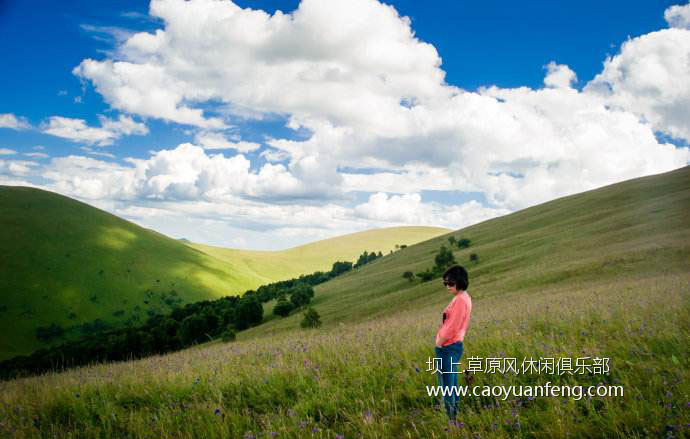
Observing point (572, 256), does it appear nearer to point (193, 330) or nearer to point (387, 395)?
point (387, 395)

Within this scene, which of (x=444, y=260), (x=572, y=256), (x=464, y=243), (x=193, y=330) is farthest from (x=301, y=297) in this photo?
(x=572, y=256)

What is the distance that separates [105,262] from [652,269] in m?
157

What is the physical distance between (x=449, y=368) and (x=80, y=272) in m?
155

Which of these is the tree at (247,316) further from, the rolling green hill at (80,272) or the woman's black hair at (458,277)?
the woman's black hair at (458,277)

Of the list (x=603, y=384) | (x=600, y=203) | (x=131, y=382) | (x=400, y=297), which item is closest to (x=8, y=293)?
(x=400, y=297)

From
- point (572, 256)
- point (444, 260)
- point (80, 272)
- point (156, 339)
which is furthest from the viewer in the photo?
Result: point (80, 272)

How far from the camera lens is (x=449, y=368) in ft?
18.1

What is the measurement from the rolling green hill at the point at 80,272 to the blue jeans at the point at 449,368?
125 m

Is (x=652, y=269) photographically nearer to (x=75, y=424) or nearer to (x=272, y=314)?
(x=75, y=424)

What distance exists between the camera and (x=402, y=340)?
9.47 meters

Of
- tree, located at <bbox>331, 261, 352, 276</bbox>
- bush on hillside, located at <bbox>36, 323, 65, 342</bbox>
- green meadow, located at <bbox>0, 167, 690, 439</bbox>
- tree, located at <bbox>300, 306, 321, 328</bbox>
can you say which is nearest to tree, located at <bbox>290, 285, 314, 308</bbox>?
tree, located at <bbox>300, 306, 321, 328</bbox>

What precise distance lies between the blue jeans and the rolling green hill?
125m

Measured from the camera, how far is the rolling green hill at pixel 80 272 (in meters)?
111

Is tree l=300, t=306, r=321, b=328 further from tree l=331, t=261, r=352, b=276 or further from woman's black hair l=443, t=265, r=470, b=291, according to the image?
tree l=331, t=261, r=352, b=276
